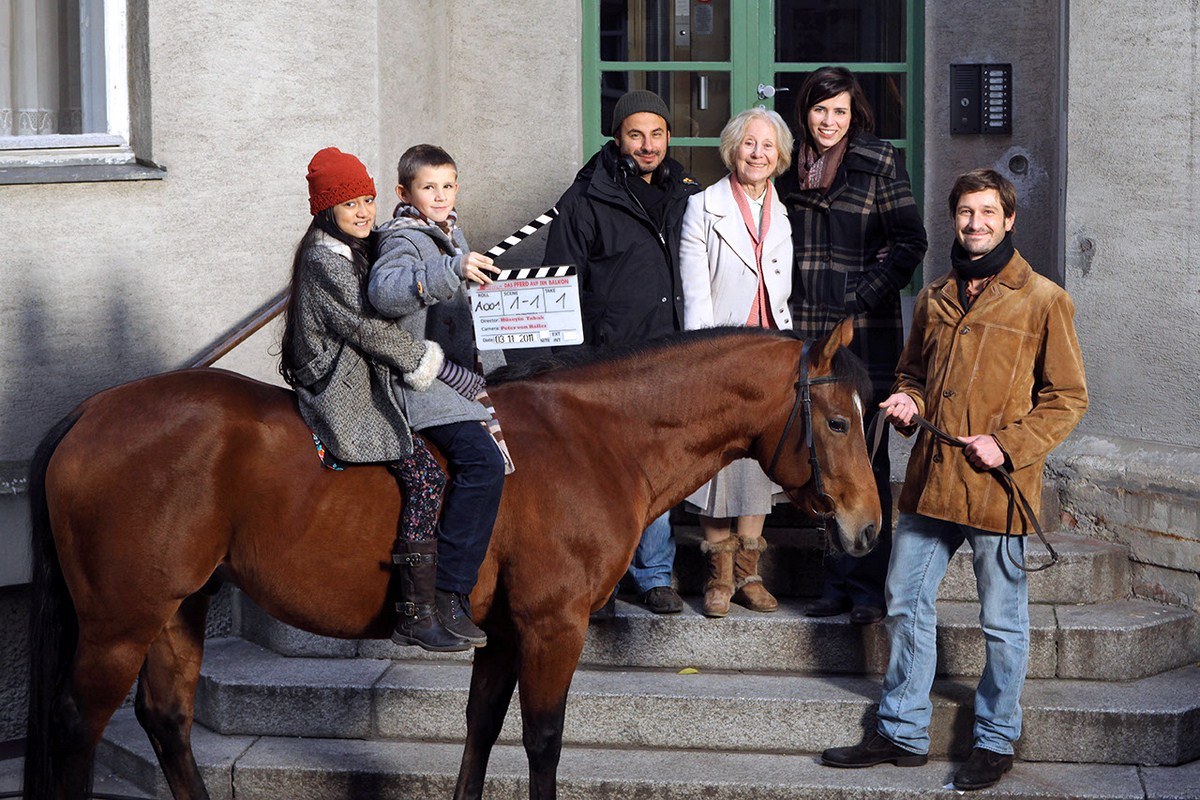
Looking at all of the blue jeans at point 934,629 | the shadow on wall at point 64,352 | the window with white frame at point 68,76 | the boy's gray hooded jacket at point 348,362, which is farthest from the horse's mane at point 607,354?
the window with white frame at point 68,76

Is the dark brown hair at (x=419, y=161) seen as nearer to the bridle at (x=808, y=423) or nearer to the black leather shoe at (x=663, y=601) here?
the bridle at (x=808, y=423)

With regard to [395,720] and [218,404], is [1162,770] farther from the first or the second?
[218,404]

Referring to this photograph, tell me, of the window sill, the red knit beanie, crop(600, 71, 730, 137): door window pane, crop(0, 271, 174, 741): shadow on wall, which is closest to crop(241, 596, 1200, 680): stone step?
crop(0, 271, 174, 741): shadow on wall

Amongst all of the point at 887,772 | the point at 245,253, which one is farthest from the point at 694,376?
the point at 245,253

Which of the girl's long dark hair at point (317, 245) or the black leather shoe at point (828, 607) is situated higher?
the girl's long dark hair at point (317, 245)

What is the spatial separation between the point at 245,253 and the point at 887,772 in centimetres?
350

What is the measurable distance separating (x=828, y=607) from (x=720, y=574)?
44 centimetres

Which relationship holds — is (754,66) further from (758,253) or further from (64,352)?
(64,352)

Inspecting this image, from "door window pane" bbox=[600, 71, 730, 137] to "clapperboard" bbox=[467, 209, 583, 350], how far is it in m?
3.39

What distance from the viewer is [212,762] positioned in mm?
5371

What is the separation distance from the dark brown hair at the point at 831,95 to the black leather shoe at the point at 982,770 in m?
2.36

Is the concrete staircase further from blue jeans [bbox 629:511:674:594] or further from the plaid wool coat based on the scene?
the plaid wool coat

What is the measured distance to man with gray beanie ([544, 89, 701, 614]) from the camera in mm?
5680

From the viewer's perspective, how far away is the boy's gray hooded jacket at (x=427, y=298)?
13.6 feet
